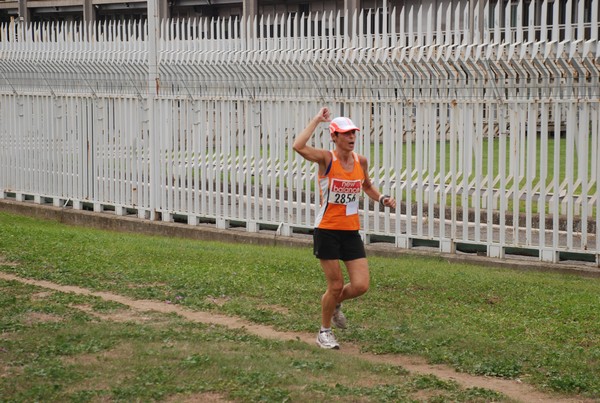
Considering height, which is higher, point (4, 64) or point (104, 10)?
point (104, 10)

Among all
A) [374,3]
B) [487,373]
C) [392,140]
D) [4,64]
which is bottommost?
[487,373]

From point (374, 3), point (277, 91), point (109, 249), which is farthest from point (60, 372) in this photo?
point (374, 3)

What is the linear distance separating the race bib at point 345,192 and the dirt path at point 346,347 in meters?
1.05

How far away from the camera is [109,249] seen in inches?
499

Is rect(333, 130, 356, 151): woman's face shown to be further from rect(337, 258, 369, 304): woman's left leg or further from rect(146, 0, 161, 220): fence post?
rect(146, 0, 161, 220): fence post

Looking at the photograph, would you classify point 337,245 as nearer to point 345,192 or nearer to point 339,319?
point 345,192

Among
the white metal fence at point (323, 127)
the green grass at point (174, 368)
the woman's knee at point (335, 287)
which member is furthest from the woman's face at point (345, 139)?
the white metal fence at point (323, 127)

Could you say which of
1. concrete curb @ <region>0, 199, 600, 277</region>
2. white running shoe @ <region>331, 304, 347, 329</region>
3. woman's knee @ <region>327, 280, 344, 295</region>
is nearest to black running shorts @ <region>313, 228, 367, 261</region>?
woman's knee @ <region>327, 280, 344, 295</region>

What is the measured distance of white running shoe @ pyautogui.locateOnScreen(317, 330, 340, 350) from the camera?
7.84 metres

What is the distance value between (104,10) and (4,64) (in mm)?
27187

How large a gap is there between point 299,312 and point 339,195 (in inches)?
61.0

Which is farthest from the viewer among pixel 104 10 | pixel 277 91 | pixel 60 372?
pixel 104 10

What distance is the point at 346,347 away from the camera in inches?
315

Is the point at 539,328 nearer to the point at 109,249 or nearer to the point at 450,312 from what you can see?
the point at 450,312
